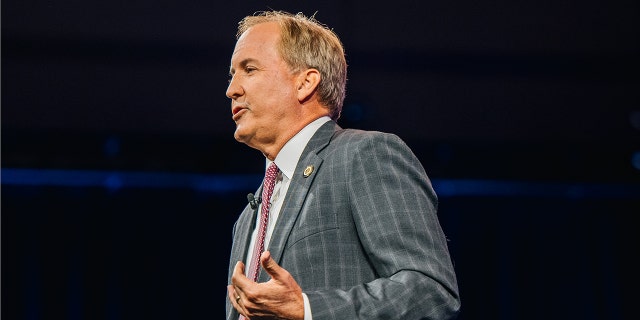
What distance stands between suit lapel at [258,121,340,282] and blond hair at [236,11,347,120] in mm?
171

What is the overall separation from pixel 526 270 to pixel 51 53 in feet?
9.41

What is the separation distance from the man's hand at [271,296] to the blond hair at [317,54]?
1.97ft

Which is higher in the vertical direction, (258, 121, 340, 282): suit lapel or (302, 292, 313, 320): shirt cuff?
(258, 121, 340, 282): suit lapel

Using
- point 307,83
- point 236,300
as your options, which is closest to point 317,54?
point 307,83

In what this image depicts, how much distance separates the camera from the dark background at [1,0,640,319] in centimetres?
418

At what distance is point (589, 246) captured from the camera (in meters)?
4.64

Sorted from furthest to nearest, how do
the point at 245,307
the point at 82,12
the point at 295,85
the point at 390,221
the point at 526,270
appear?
1. the point at 526,270
2. the point at 82,12
3. the point at 295,85
4. the point at 390,221
5. the point at 245,307

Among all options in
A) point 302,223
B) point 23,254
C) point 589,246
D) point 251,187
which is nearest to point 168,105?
point 251,187

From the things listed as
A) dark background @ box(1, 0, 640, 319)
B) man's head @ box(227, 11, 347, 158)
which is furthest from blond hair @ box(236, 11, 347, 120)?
dark background @ box(1, 0, 640, 319)

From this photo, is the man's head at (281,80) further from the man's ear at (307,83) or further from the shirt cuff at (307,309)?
the shirt cuff at (307,309)

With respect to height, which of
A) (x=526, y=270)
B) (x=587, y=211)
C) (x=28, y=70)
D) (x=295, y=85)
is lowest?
(x=526, y=270)

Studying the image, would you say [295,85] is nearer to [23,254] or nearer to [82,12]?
[82,12]

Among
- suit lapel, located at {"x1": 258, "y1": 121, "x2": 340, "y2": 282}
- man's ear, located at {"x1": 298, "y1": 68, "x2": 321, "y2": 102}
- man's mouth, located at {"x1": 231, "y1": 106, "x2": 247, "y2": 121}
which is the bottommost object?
suit lapel, located at {"x1": 258, "y1": 121, "x2": 340, "y2": 282}

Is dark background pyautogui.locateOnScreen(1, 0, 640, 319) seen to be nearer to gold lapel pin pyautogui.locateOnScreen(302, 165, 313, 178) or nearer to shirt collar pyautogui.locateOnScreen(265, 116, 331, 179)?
shirt collar pyautogui.locateOnScreen(265, 116, 331, 179)
